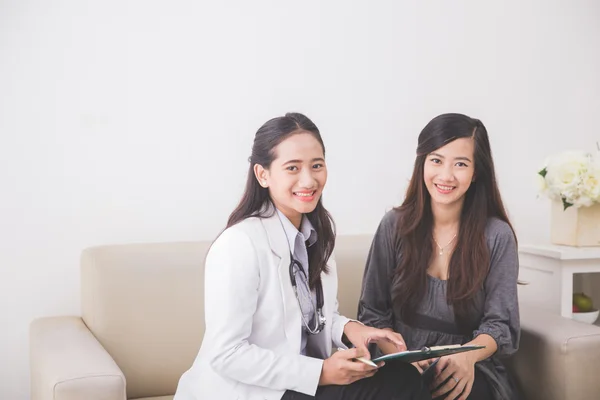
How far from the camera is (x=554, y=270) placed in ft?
8.14

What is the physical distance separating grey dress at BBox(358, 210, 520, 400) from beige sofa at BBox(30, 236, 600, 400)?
0.12m

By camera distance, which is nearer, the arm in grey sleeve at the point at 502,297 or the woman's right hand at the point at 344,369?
the woman's right hand at the point at 344,369

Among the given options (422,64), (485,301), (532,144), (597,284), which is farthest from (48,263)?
(597,284)

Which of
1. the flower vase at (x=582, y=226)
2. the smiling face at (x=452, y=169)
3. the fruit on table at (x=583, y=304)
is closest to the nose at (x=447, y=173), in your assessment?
the smiling face at (x=452, y=169)

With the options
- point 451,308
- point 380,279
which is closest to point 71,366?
point 380,279

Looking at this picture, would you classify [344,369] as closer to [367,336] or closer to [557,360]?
[367,336]

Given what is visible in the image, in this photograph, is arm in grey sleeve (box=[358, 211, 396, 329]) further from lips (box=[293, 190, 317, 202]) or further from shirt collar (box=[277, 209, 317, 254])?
lips (box=[293, 190, 317, 202])

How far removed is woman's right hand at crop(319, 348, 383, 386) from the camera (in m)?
1.51

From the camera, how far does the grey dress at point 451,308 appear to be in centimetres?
195

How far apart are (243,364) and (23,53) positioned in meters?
1.37

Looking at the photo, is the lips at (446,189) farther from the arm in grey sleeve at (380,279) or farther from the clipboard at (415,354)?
the clipboard at (415,354)

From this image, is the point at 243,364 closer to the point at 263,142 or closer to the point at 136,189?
the point at 263,142

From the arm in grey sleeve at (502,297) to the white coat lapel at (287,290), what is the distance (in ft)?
2.00

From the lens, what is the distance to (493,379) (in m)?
1.94
